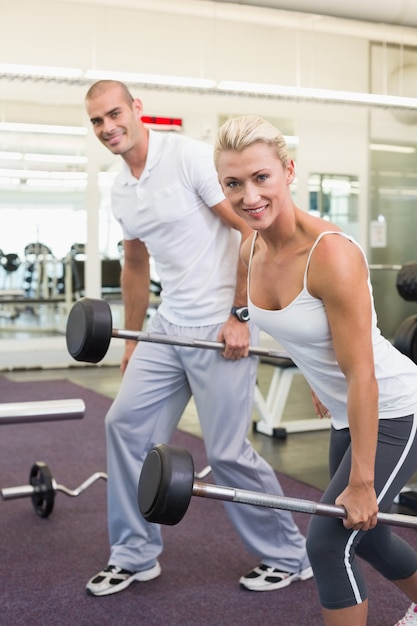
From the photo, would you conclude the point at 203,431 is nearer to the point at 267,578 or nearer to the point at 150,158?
the point at 267,578

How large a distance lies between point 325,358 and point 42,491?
1.83m

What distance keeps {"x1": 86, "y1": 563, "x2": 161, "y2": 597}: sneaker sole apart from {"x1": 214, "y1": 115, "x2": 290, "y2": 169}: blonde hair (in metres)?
1.43

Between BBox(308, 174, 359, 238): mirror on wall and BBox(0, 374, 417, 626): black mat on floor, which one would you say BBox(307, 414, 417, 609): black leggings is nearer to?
BBox(0, 374, 417, 626): black mat on floor

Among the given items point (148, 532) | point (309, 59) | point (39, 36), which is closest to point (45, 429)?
point (148, 532)

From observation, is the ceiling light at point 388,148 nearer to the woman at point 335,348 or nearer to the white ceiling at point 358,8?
the white ceiling at point 358,8

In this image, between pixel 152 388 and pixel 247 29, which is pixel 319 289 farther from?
pixel 247 29

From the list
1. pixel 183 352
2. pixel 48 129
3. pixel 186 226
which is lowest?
pixel 183 352

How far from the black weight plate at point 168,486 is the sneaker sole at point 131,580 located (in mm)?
1121

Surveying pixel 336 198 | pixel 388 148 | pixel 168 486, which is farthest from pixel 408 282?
pixel 388 148

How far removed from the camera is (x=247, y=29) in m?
8.26

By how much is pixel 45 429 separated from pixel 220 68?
474cm

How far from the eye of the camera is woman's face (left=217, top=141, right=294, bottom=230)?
5.03 ft

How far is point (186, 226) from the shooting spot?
92.4 inches

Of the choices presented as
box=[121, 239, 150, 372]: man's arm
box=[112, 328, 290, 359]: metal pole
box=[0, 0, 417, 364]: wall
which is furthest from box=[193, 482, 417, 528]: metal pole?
box=[0, 0, 417, 364]: wall
